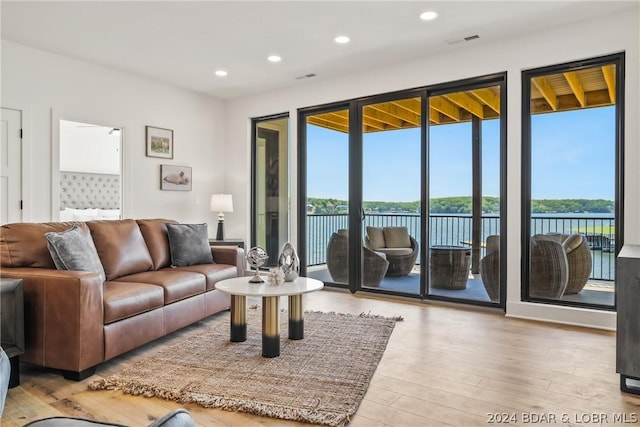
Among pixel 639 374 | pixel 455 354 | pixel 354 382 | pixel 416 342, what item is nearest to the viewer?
pixel 639 374

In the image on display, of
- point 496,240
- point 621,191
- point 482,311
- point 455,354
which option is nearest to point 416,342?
point 455,354

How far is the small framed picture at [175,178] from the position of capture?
17.9 feet

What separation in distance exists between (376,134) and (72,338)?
3766mm

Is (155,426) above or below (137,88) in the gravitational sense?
below

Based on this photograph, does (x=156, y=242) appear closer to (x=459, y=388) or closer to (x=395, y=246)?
(x=395, y=246)

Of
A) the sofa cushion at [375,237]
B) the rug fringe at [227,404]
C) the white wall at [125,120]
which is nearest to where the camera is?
the rug fringe at [227,404]

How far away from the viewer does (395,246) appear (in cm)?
497

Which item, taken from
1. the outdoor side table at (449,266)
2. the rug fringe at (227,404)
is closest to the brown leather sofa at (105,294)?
the rug fringe at (227,404)

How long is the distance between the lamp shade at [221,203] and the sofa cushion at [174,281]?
214 centimetres

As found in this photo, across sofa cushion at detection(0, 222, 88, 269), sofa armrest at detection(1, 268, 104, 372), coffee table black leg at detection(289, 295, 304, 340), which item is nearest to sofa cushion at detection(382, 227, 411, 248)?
coffee table black leg at detection(289, 295, 304, 340)

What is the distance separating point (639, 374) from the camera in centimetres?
230

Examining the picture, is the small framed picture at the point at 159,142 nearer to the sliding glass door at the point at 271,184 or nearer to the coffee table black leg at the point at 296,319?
the sliding glass door at the point at 271,184

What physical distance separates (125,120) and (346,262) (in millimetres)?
3227

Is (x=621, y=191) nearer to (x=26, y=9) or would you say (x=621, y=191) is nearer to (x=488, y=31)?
(x=488, y=31)
